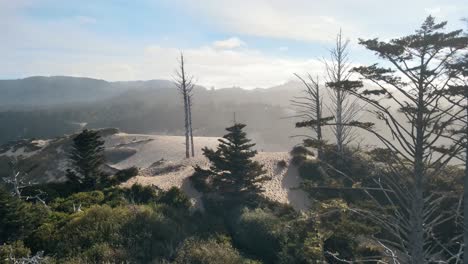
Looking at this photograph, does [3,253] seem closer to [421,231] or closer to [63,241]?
[63,241]

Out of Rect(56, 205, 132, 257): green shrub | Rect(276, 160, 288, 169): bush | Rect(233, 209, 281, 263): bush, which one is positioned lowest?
Rect(233, 209, 281, 263): bush

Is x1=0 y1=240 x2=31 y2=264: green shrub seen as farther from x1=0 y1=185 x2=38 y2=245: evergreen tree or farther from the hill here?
the hill

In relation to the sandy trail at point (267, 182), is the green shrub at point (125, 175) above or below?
above

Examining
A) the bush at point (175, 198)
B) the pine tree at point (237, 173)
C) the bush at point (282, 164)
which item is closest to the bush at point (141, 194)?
the bush at point (175, 198)

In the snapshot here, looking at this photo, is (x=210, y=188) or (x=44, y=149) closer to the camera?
(x=210, y=188)

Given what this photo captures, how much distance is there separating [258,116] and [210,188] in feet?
305

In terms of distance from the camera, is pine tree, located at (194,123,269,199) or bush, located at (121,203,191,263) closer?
bush, located at (121,203,191,263)

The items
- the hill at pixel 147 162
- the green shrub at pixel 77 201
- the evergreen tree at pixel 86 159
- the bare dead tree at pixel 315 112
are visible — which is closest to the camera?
the bare dead tree at pixel 315 112

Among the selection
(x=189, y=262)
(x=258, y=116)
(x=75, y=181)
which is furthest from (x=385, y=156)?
(x=258, y=116)

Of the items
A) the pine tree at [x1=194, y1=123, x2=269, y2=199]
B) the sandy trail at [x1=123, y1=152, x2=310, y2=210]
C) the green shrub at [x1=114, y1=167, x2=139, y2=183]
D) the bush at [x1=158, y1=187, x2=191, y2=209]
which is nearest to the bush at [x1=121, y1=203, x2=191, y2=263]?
the bush at [x1=158, y1=187, x2=191, y2=209]

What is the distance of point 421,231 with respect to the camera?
36.0ft

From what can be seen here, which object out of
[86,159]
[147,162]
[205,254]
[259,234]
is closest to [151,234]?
[205,254]

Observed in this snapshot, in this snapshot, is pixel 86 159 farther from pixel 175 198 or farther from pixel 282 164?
pixel 282 164

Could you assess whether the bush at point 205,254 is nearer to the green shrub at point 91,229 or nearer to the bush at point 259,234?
the bush at point 259,234
